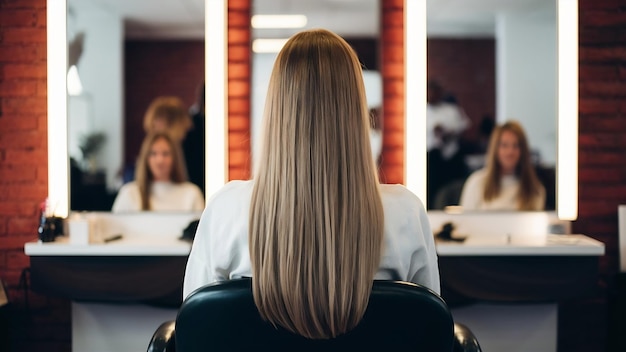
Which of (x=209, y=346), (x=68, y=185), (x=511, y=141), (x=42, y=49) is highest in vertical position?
(x=42, y=49)

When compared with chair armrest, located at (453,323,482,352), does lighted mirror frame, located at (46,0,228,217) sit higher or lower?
higher

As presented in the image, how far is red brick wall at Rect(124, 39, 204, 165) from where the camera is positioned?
8.96ft

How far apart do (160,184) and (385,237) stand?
184 centimetres

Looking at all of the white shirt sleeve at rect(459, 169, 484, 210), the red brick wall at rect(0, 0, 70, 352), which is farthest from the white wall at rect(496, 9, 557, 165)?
the red brick wall at rect(0, 0, 70, 352)

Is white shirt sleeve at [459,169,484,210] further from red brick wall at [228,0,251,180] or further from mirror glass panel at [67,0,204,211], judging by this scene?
mirror glass panel at [67,0,204,211]

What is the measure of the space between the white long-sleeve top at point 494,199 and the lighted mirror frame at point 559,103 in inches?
5.3

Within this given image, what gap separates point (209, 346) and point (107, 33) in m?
2.18

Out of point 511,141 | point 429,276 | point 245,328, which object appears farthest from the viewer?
point 511,141

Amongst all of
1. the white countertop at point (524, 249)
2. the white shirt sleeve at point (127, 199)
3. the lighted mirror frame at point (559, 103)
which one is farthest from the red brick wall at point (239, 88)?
the white countertop at point (524, 249)

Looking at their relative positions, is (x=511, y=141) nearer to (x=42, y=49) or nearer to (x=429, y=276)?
(x=429, y=276)

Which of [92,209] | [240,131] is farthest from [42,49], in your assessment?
[240,131]

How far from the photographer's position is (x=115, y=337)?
2830 mm

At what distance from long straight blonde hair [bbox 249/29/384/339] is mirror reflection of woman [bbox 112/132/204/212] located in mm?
1718

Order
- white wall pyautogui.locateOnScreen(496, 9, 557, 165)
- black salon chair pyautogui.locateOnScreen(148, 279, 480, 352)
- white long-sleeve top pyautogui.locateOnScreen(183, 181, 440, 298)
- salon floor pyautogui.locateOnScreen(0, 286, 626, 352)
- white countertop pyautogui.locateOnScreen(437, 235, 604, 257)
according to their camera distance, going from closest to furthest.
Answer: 1. black salon chair pyautogui.locateOnScreen(148, 279, 480, 352)
2. white long-sleeve top pyautogui.locateOnScreen(183, 181, 440, 298)
3. white countertop pyautogui.locateOnScreen(437, 235, 604, 257)
4. white wall pyautogui.locateOnScreen(496, 9, 557, 165)
5. salon floor pyautogui.locateOnScreen(0, 286, 626, 352)
